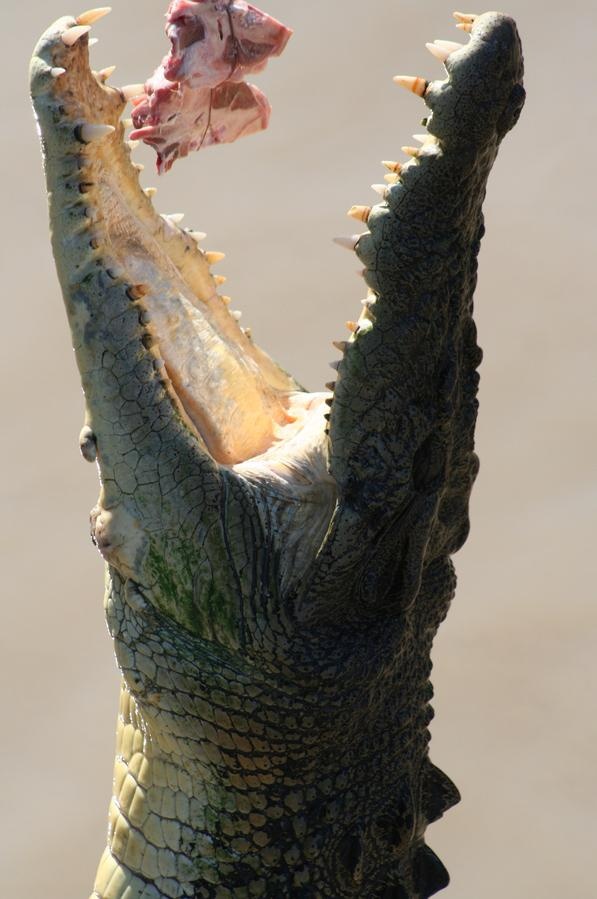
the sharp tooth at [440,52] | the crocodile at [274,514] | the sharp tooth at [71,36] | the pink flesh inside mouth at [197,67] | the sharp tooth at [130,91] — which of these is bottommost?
the crocodile at [274,514]

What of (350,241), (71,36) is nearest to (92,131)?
(71,36)

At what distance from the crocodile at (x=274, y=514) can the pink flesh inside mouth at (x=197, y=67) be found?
0.06 metres

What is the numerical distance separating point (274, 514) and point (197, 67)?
0.33 m

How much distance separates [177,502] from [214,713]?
0.14 meters

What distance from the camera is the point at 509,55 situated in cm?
94

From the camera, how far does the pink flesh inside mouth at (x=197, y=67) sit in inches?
46.2

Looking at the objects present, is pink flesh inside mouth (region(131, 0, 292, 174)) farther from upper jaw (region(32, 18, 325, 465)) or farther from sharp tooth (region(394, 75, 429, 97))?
sharp tooth (region(394, 75, 429, 97))

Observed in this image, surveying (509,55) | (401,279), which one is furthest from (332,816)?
(509,55)

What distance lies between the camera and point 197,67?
1.17 meters

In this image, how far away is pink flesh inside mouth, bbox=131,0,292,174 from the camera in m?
1.17

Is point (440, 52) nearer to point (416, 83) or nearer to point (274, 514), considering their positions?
point (416, 83)

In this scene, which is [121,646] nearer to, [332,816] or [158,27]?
[332,816]

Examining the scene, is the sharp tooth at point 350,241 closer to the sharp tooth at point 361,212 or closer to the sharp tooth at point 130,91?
the sharp tooth at point 361,212

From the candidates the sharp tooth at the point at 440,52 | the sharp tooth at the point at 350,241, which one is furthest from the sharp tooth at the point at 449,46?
the sharp tooth at the point at 350,241
